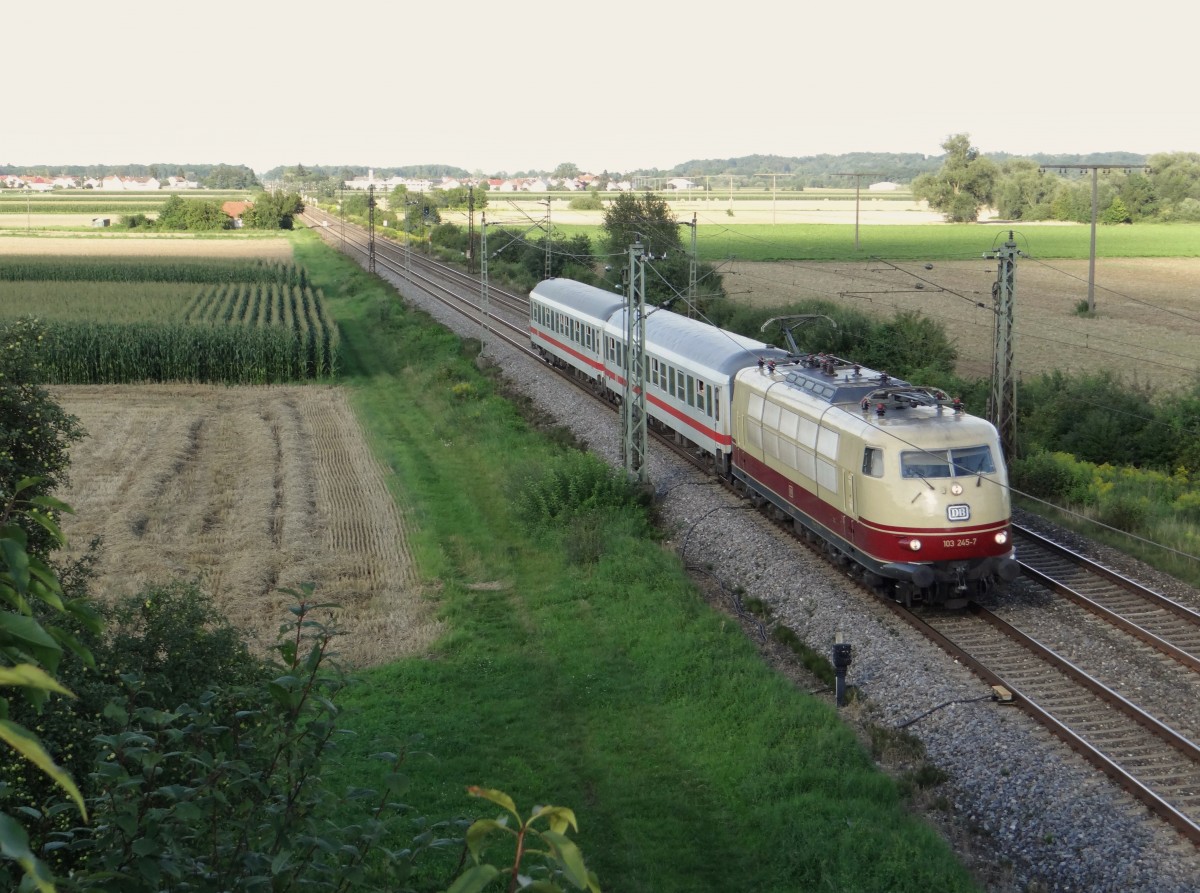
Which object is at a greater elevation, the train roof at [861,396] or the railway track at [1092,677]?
the train roof at [861,396]

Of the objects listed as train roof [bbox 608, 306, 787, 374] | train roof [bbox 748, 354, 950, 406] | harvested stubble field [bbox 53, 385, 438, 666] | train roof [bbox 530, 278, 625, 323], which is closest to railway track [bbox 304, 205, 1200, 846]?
train roof [bbox 748, 354, 950, 406]

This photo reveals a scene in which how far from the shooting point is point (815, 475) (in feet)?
68.8

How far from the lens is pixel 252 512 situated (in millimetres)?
27812

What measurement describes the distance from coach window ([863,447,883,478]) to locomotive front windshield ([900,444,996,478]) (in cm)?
34

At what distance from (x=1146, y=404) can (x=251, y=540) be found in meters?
22.2

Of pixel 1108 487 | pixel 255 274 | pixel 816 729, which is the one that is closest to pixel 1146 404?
pixel 1108 487

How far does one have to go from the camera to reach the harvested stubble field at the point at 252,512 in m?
21.3

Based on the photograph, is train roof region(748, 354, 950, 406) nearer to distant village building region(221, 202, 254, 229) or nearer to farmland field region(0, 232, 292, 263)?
farmland field region(0, 232, 292, 263)

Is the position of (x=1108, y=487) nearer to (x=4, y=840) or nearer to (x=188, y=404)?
(x=4, y=840)

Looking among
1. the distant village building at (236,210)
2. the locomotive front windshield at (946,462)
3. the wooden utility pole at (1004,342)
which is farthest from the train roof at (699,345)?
the distant village building at (236,210)

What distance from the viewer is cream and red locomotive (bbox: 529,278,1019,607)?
18.4 metres

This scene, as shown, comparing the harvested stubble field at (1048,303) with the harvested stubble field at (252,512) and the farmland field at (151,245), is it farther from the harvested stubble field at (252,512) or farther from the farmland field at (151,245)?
the farmland field at (151,245)

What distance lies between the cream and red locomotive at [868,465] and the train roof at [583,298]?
10234mm

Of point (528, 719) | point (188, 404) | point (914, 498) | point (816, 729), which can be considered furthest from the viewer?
point (188, 404)
